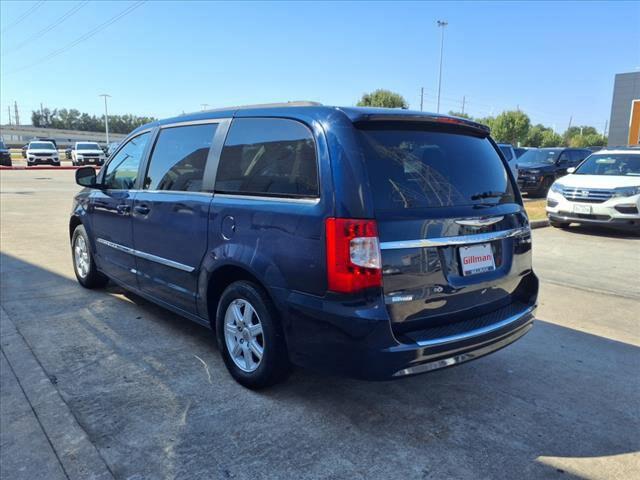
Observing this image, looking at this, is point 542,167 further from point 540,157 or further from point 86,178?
point 86,178

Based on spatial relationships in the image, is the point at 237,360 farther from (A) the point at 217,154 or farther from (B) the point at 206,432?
(A) the point at 217,154

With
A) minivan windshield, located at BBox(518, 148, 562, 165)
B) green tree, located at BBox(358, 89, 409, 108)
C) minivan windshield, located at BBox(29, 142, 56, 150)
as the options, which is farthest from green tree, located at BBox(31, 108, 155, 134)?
minivan windshield, located at BBox(518, 148, 562, 165)

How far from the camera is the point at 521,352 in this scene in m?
4.14

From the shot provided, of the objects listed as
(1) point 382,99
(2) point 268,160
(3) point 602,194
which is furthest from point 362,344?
(1) point 382,99

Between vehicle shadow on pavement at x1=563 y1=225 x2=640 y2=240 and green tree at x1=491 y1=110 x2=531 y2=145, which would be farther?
green tree at x1=491 y1=110 x2=531 y2=145

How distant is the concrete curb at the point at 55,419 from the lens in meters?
2.54

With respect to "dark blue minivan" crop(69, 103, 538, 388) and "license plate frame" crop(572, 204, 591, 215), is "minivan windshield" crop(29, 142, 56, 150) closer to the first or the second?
"license plate frame" crop(572, 204, 591, 215)

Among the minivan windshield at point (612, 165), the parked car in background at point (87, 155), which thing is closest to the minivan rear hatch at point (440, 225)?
the minivan windshield at point (612, 165)

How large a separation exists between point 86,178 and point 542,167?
15575mm

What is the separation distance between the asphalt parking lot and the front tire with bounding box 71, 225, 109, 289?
0.59m

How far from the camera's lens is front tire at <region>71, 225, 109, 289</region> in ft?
18.0

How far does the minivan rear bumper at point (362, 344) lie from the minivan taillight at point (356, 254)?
122mm

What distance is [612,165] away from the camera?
1077cm

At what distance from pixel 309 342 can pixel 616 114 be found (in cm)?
4767
